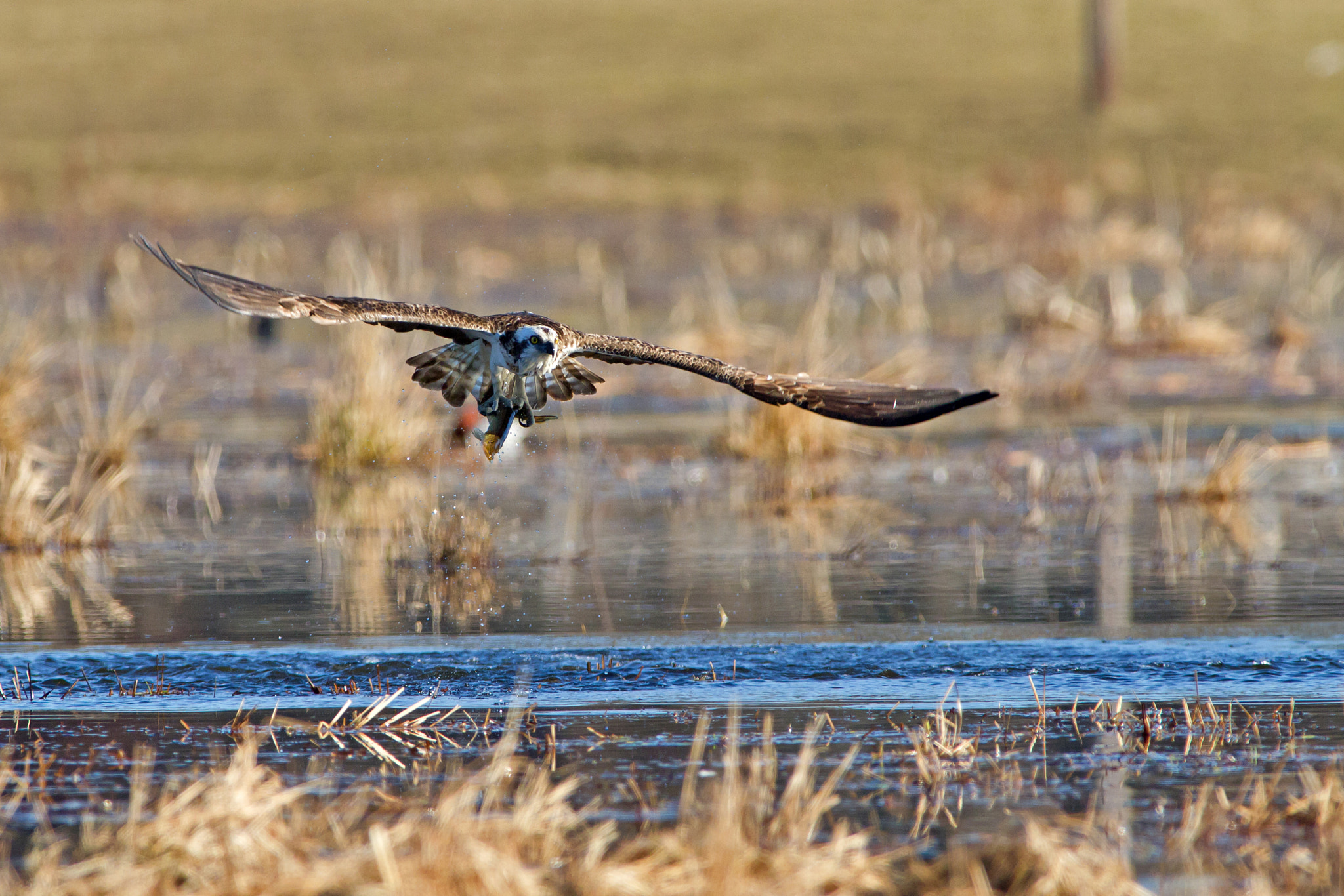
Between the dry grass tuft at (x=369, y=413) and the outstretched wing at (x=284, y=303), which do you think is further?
the dry grass tuft at (x=369, y=413)

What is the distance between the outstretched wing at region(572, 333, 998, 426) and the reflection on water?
3.10ft

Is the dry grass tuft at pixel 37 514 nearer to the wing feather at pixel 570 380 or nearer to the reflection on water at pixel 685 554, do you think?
the reflection on water at pixel 685 554

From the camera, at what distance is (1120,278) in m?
18.2

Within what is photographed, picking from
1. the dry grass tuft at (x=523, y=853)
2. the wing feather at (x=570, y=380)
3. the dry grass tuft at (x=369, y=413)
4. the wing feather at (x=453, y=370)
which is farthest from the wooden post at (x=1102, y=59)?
the dry grass tuft at (x=523, y=853)

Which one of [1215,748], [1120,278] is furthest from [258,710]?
[1120,278]

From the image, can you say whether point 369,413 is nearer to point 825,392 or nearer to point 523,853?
point 825,392

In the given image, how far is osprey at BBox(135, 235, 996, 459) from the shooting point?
7.27 meters

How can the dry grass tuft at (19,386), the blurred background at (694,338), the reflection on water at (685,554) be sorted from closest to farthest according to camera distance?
1. the reflection on water at (685,554)
2. the blurred background at (694,338)
3. the dry grass tuft at (19,386)

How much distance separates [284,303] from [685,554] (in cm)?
285

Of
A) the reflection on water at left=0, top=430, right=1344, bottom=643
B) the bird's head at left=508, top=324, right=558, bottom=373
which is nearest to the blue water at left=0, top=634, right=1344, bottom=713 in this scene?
the reflection on water at left=0, top=430, right=1344, bottom=643

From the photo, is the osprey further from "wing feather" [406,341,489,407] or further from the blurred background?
the blurred background

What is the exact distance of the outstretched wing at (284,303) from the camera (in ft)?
23.5

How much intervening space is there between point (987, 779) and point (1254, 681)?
168cm

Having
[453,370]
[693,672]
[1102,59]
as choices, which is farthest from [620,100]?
[693,672]
